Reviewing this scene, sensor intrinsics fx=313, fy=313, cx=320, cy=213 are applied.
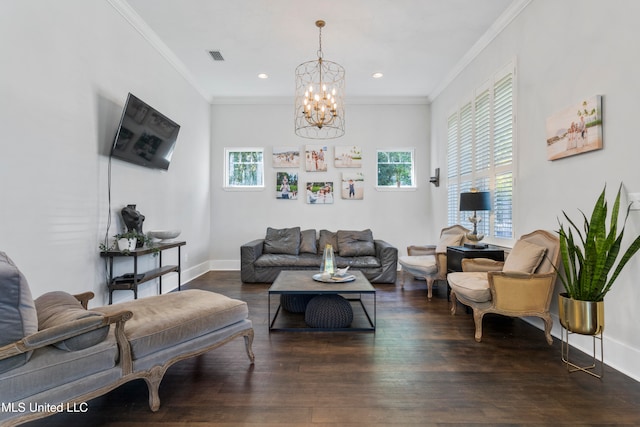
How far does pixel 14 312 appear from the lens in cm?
132

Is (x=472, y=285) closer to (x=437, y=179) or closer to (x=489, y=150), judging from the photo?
(x=489, y=150)

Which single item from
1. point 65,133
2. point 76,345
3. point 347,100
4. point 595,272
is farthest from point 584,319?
point 347,100

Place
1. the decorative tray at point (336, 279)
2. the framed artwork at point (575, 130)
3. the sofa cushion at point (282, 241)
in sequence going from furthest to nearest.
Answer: the sofa cushion at point (282, 241)
the decorative tray at point (336, 279)
the framed artwork at point (575, 130)

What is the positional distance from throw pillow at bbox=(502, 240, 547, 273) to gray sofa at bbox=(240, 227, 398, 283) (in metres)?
2.02

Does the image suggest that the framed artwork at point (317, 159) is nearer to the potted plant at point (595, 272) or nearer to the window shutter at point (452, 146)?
the window shutter at point (452, 146)

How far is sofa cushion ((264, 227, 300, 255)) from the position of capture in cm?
528

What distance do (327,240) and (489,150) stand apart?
2.84 metres

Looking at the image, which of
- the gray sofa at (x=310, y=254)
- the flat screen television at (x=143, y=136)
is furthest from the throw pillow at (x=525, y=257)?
the flat screen television at (x=143, y=136)

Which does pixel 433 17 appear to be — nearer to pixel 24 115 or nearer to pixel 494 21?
pixel 494 21

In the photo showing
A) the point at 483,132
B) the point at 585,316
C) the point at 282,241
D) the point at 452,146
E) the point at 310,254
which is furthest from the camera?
the point at 282,241

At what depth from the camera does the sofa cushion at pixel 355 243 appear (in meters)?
5.17


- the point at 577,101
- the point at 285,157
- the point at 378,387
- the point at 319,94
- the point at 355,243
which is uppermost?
the point at 319,94

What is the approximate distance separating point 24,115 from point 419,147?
5.52 metres

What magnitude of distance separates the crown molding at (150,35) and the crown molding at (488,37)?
396cm
